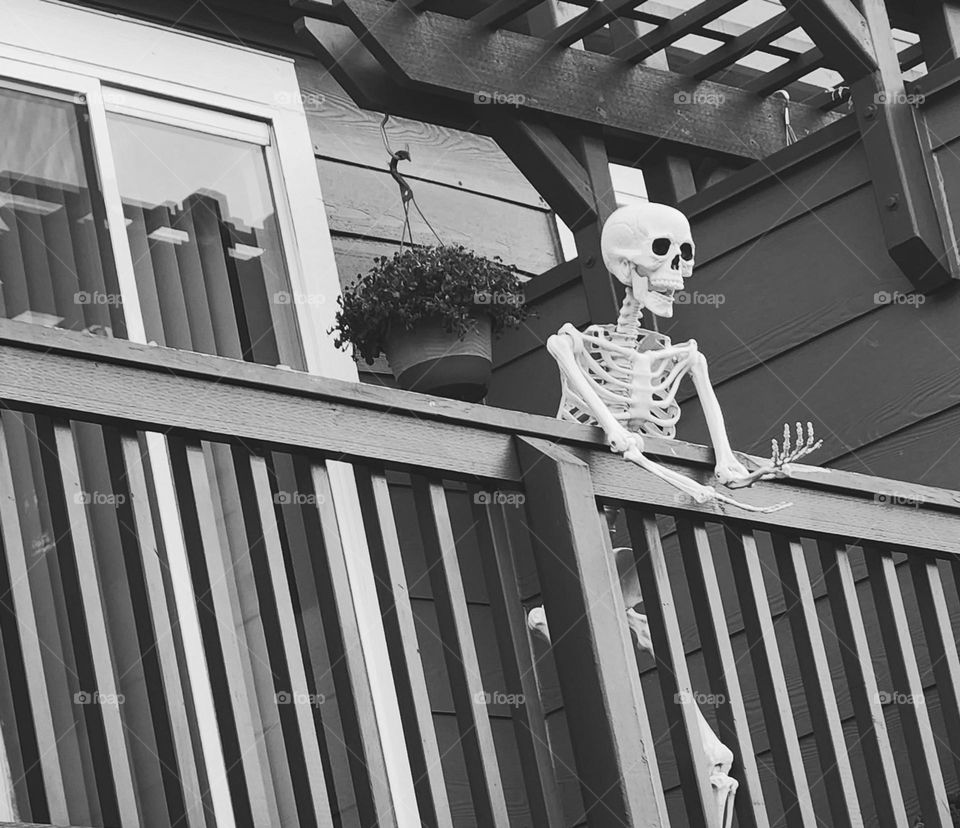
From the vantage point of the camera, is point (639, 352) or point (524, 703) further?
point (639, 352)

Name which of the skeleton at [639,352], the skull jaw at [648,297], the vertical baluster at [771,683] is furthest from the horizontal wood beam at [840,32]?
the vertical baluster at [771,683]

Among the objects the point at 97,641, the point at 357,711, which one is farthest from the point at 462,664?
the point at 97,641

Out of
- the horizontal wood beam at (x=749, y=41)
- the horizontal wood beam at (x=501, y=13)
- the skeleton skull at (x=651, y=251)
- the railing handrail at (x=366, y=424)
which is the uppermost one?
the horizontal wood beam at (x=501, y=13)

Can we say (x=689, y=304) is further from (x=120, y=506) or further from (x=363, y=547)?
(x=120, y=506)

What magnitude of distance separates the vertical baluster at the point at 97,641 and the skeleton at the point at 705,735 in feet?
4.00

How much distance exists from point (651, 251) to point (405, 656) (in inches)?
69.9

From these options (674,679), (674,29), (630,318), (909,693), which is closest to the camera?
(674,679)

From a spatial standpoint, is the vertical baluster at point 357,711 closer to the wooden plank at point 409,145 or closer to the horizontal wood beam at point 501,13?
the horizontal wood beam at point 501,13

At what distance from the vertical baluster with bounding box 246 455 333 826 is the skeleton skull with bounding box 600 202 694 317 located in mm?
1728

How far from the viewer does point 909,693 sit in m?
3.82

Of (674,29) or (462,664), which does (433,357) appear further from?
(462,664)

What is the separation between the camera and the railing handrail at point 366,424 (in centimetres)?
288

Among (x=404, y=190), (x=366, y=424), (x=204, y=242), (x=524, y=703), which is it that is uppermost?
(x=404, y=190)

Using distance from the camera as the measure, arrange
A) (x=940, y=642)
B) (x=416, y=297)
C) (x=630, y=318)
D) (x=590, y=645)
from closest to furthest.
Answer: (x=590, y=645) → (x=940, y=642) → (x=630, y=318) → (x=416, y=297)
